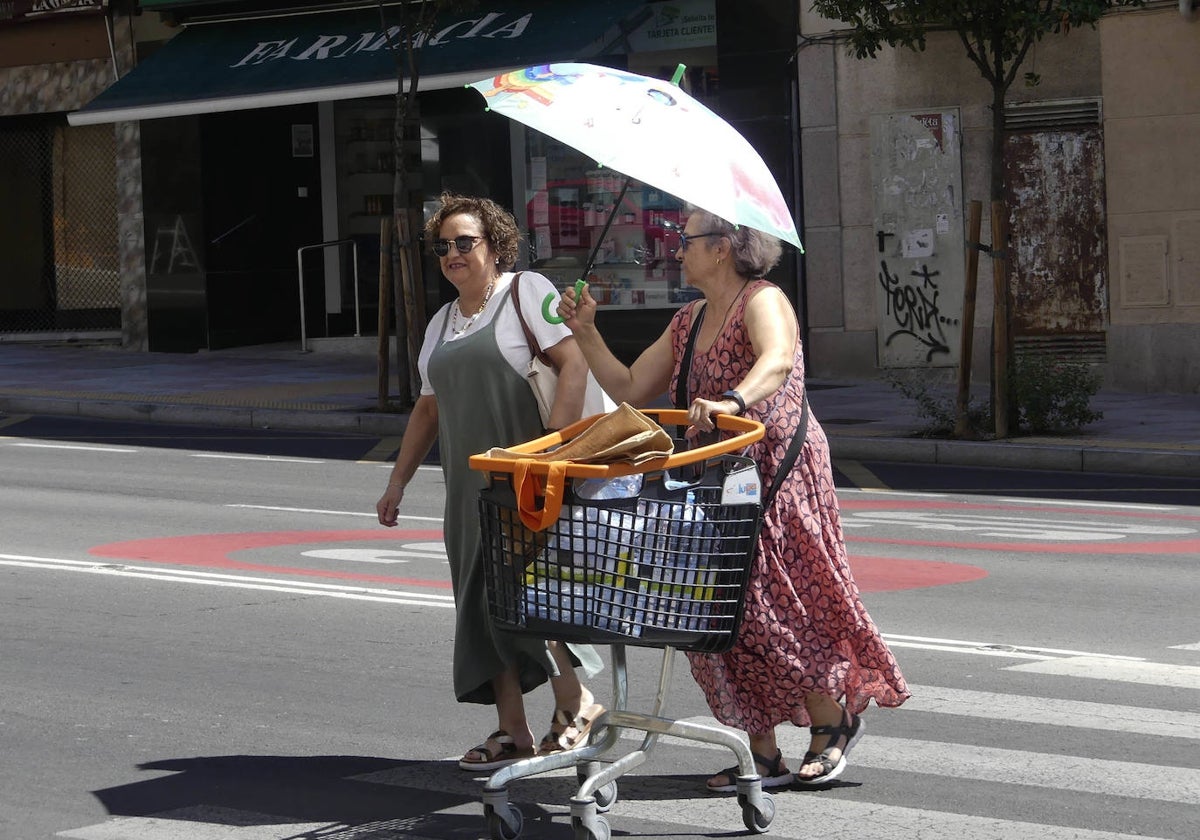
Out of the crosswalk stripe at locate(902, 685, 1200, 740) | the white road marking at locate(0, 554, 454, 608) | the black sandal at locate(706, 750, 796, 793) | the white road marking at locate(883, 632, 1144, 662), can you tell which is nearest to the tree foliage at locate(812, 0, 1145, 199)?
the white road marking at locate(0, 554, 454, 608)

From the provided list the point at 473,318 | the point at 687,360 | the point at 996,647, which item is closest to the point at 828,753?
the point at 687,360

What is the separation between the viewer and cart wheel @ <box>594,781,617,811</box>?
5.22 metres

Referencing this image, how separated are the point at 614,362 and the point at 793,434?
21.1 inches

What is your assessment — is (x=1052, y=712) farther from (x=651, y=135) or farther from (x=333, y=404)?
(x=333, y=404)

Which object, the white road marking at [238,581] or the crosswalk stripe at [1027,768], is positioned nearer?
the crosswalk stripe at [1027,768]

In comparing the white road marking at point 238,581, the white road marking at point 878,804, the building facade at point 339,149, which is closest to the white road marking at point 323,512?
the white road marking at point 238,581

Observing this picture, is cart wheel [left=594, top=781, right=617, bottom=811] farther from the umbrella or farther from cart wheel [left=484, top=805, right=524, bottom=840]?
the umbrella

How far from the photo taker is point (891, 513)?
38.3 feet

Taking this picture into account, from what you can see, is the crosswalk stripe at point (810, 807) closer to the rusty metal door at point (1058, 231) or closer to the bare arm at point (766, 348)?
the bare arm at point (766, 348)

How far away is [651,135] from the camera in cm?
494

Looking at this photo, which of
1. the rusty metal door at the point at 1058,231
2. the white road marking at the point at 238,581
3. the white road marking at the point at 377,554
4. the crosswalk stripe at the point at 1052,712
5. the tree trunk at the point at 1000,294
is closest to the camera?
the crosswalk stripe at the point at 1052,712

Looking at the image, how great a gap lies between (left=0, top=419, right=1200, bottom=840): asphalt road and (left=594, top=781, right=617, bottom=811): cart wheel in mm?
111

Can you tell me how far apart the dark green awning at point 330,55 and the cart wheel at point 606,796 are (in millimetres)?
14633

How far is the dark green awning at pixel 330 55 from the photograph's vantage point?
19.9 meters
